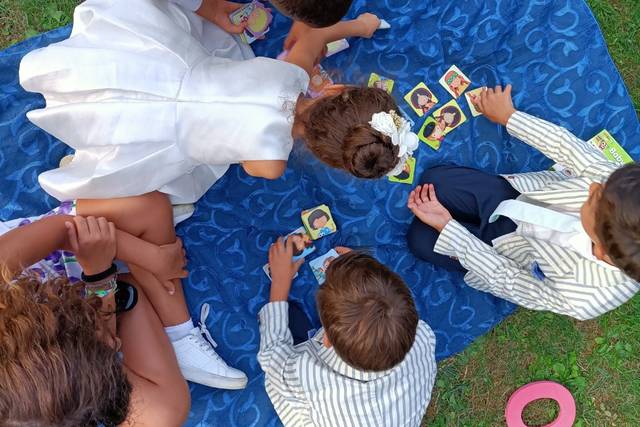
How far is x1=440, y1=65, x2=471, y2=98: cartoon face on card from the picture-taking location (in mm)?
3164

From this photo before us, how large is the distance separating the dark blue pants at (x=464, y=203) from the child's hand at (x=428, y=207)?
0.15 ft

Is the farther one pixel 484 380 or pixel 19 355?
pixel 484 380

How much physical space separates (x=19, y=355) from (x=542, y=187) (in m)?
2.30

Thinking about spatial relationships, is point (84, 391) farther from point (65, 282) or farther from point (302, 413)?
point (302, 413)

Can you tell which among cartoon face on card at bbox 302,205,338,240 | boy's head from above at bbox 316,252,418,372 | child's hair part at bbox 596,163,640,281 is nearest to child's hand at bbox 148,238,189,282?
cartoon face on card at bbox 302,205,338,240

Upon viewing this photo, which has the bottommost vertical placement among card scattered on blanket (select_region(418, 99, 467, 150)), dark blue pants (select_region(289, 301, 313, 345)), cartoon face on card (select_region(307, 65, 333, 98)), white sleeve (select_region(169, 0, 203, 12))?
dark blue pants (select_region(289, 301, 313, 345))

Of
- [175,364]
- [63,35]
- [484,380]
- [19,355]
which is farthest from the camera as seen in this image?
[484,380]

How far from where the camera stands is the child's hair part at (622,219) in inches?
82.1

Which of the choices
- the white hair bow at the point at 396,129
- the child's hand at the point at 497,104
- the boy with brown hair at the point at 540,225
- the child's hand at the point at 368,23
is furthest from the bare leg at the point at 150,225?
the child's hand at the point at 497,104

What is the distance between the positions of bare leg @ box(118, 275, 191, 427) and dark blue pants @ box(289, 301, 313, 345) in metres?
0.62

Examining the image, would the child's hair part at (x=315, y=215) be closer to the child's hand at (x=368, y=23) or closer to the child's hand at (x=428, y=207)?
the child's hand at (x=428, y=207)

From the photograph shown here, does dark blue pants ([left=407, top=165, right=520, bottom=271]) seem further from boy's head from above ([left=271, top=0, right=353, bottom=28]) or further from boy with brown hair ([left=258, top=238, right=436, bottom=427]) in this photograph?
boy's head from above ([left=271, top=0, right=353, bottom=28])

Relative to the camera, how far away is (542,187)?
9.26ft

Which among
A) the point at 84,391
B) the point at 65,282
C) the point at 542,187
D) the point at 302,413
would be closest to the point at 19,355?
the point at 84,391
